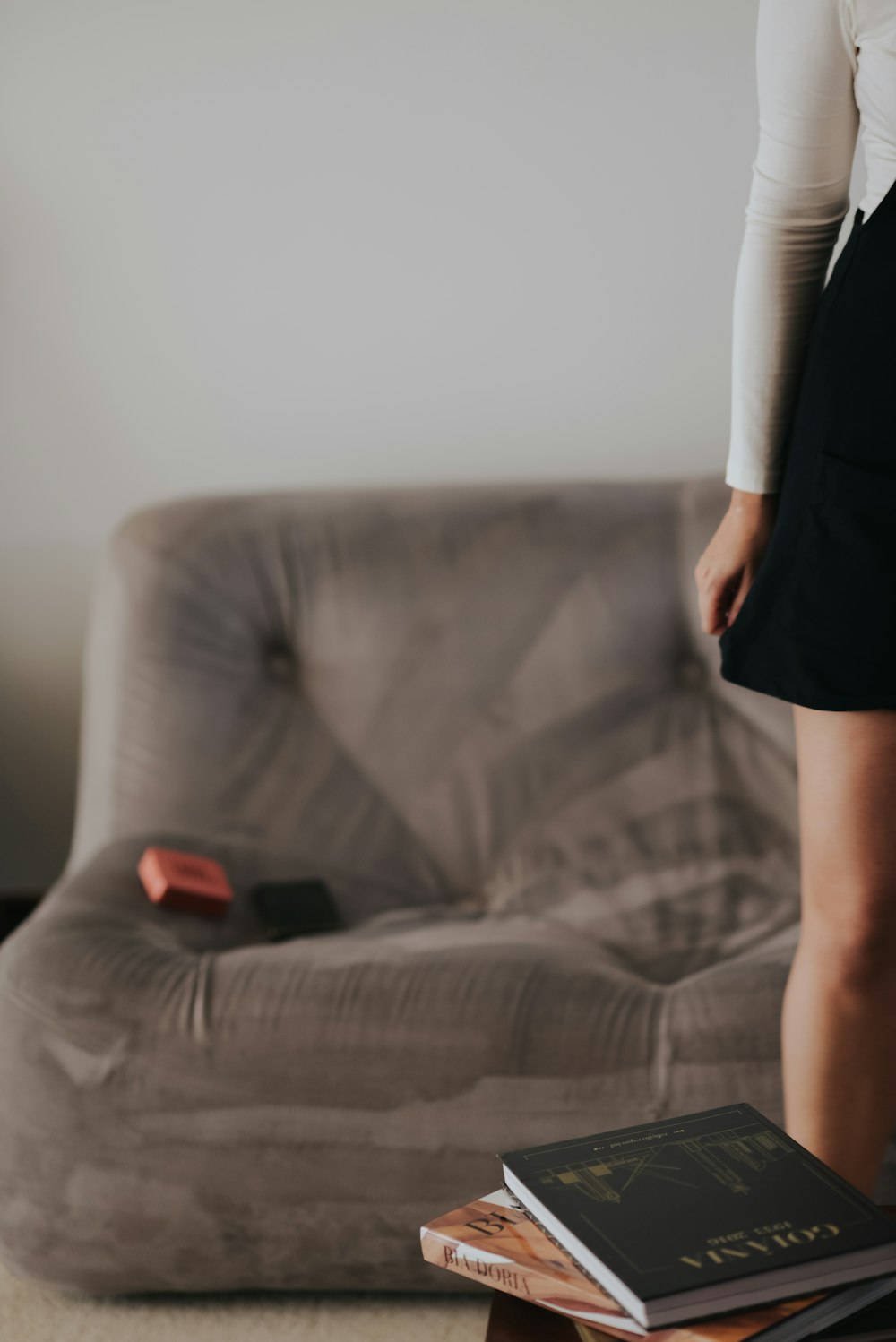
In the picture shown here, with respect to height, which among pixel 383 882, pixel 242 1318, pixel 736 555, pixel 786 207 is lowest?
pixel 242 1318

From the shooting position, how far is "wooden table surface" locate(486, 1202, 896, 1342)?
494mm

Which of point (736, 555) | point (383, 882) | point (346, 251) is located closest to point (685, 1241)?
point (736, 555)

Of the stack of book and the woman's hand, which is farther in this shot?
the woman's hand

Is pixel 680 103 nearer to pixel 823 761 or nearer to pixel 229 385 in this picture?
pixel 229 385

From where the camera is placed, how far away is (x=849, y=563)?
0.77m

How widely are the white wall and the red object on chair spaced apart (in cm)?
66

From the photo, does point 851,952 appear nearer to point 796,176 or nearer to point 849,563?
point 849,563

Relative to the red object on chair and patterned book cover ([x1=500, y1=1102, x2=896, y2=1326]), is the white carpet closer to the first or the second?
the red object on chair

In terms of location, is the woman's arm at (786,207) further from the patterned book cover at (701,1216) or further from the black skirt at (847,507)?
the patterned book cover at (701,1216)

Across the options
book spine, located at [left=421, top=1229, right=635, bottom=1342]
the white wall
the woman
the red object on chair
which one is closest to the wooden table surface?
book spine, located at [left=421, top=1229, right=635, bottom=1342]

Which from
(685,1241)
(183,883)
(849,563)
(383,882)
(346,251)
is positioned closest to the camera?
(685,1241)

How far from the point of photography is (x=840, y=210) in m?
0.84

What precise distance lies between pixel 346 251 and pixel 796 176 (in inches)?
39.2

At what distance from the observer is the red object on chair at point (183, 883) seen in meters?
1.21
